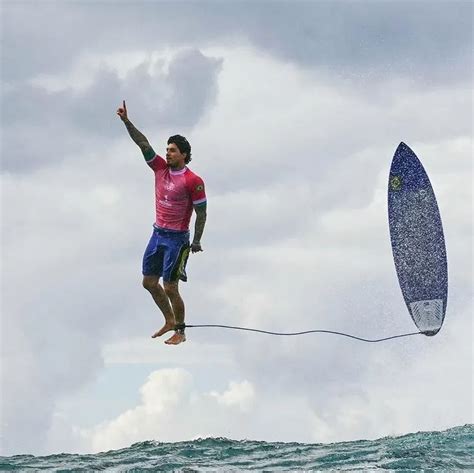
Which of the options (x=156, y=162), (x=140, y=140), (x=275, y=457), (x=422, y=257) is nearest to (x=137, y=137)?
(x=140, y=140)

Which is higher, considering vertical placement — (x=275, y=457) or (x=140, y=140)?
(x=140, y=140)

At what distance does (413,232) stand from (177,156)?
6.43 m

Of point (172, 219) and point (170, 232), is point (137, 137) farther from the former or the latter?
point (170, 232)

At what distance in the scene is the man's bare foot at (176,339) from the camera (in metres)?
16.4

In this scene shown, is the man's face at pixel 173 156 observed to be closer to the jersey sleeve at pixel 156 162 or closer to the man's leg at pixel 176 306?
the jersey sleeve at pixel 156 162

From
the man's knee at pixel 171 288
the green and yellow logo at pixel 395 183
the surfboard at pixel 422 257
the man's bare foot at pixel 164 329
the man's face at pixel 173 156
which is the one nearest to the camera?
the man's face at pixel 173 156

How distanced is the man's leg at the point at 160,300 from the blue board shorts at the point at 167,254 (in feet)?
0.42

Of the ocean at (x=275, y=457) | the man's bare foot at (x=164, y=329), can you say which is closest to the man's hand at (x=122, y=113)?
the man's bare foot at (x=164, y=329)

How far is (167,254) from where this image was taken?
53.1 ft

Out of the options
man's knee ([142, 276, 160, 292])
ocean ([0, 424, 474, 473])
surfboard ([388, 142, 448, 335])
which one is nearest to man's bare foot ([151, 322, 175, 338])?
man's knee ([142, 276, 160, 292])

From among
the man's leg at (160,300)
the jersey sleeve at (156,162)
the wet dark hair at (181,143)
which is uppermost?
the wet dark hair at (181,143)

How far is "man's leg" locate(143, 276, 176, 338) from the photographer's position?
16531 millimetres

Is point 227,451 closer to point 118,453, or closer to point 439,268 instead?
point 118,453

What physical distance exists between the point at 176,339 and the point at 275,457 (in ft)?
10.4
